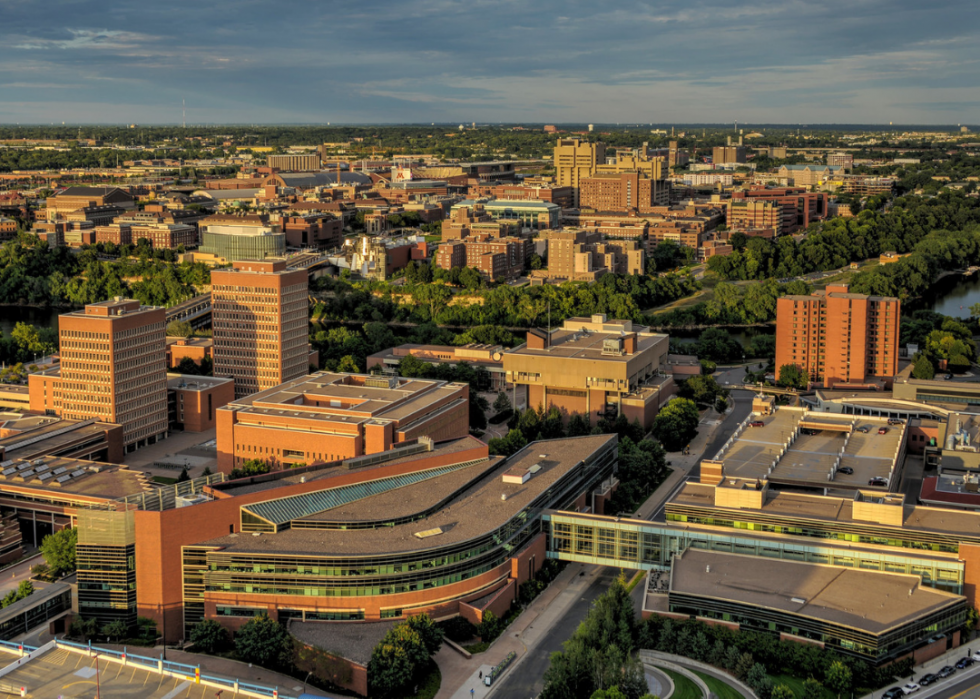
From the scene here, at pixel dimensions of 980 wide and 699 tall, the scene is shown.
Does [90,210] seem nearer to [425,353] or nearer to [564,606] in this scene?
[425,353]

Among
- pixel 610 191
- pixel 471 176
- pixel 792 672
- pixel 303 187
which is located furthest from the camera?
pixel 471 176

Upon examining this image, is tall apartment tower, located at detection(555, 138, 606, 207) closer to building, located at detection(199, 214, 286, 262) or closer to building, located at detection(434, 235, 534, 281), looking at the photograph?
building, located at detection(434, 235, 534, 281)

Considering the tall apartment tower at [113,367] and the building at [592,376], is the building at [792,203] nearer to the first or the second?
the building at [592,376]

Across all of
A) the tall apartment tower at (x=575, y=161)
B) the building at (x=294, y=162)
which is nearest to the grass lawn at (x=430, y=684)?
the tall apartment tower at (x=575, y=161)

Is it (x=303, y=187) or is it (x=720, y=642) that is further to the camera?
(x=303, y=187)

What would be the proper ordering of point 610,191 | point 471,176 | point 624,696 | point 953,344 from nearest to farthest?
1. point 624,696
2. point 953,344
3. point 610,191
4. point 471,176

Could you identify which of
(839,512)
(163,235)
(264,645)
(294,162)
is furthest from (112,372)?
(294,162)

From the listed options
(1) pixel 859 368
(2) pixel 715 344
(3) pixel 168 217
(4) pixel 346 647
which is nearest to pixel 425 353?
(2) pixel 715 344
